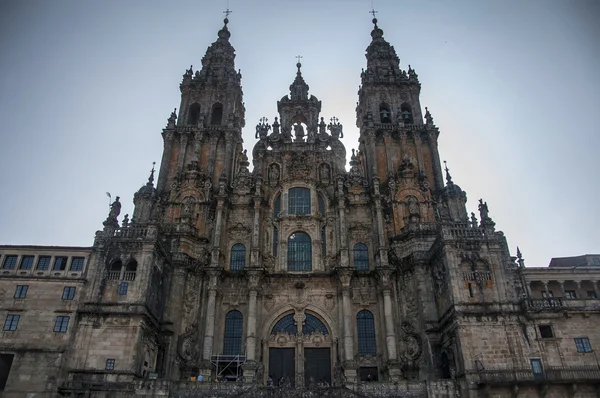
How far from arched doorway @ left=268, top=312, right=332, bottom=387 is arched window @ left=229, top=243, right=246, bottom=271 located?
211 inches

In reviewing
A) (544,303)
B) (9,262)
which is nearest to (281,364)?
(544,303)

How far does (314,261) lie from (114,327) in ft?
49.6

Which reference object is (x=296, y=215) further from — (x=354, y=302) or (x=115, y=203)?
(x=115, y=203)

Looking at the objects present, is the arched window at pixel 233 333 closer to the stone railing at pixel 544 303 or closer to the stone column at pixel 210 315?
the stone column at pixel 210 315

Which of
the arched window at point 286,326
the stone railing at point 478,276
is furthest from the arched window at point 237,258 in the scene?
the stone railing at point 478,276

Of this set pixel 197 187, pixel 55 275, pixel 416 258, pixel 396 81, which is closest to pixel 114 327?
pixel 55 275

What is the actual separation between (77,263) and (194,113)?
21063 millimetres

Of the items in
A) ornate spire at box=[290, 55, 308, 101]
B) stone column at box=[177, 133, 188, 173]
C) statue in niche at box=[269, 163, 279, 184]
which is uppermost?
ornate spire at box=[290, 55, 308, 101]

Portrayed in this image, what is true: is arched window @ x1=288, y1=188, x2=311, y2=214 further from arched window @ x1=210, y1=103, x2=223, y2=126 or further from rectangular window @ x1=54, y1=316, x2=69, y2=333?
rectangular window @ x1=54, y1=316, x2=69, y2=333

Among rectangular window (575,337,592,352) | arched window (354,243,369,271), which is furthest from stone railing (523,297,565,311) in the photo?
arched window (354,243,369,271)

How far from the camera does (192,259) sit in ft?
115

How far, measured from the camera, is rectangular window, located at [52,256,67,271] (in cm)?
2913

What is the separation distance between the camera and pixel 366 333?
33344 millimetres

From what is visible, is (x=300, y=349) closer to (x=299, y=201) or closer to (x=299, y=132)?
(x=299, y=201)
